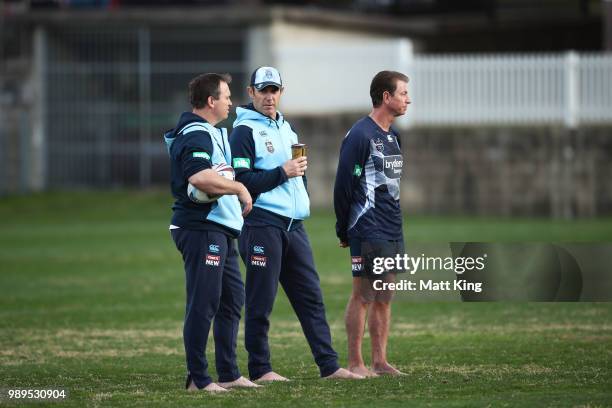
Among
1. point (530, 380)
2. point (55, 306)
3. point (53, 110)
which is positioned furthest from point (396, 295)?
point (53, 110)

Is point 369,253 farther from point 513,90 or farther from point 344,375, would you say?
point 513,90

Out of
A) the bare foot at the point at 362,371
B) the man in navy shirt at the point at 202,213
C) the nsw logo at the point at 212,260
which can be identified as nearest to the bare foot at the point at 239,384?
the man in navy shirt at the point at 202,213

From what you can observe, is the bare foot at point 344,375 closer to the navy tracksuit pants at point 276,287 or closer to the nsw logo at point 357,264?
the navy tracksuit pants at point 276,287

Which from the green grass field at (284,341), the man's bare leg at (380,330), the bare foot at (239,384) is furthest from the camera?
the man's bare leg at (380,330)

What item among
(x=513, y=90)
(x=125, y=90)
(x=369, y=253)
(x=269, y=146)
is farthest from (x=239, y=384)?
(x=125, y=90)

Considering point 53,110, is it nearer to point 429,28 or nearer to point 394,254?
point 429,28

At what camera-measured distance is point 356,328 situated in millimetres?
10242

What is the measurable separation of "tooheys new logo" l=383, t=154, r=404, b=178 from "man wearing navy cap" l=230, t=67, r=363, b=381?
0.66m

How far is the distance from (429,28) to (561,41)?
386cm

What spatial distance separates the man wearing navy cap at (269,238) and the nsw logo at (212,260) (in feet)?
2.07

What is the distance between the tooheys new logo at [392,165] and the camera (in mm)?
10297

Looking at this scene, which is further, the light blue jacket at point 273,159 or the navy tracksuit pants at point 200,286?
the light blue jacket at point 273,159

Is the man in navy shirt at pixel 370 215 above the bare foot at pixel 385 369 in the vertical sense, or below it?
above

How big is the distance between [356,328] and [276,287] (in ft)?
2.26
